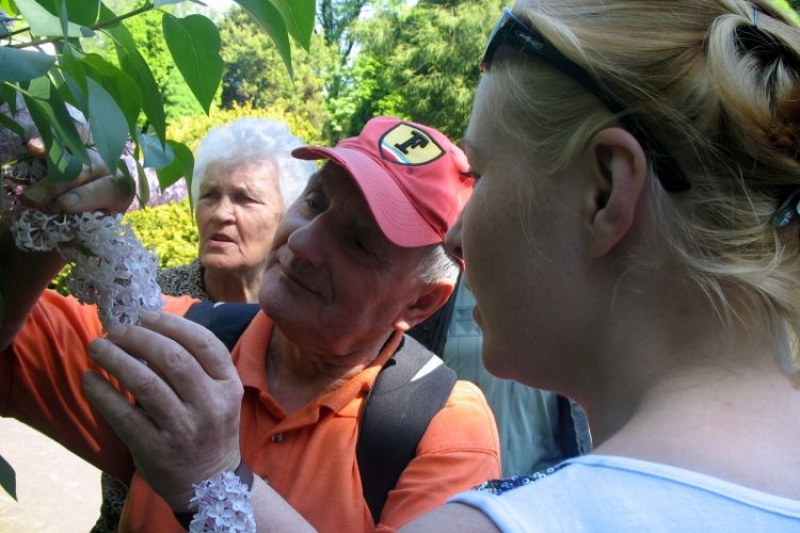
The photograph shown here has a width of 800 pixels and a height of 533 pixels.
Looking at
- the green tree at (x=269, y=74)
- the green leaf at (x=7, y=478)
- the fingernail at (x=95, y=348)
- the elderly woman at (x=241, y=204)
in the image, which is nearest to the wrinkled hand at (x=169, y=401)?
the fingernail at (x=95, y=348)

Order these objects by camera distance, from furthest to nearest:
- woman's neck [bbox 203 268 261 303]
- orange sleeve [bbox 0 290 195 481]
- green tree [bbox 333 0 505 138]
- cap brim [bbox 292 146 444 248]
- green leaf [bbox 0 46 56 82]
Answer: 1. green tree [bbox 333 0 505 138]
2. woman's neck [bbox 203 268 261 303]
3. cap brim [bbox 292 146 444 248]
4. orange sleeve [bbox 0 290 195 481]
5. green leaf [bbox 0 46 56 82]

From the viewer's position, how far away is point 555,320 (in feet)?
3.80

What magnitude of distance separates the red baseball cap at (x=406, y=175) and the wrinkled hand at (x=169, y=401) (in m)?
0.86

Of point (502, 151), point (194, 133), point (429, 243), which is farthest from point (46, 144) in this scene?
point (194, 133)

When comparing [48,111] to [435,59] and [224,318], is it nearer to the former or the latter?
[224,318]

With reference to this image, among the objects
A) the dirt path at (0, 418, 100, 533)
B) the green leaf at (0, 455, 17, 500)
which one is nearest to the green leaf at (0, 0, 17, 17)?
the green leaf at (0, 455, 17, 500)

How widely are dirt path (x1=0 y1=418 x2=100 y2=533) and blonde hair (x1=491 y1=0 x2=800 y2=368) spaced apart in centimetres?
475

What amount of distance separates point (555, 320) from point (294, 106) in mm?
30003

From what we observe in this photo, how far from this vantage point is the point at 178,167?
4.52 feet

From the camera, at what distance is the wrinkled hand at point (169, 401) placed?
4.26 ft

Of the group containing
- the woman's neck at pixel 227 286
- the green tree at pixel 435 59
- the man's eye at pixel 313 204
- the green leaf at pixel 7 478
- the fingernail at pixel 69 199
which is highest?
the fingernail at pixel 69 199

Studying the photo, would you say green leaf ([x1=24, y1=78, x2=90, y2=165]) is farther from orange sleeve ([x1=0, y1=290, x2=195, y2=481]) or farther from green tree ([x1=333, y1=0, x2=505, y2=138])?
green tree ([x1=333, y1=0, x2=505, y2=138])

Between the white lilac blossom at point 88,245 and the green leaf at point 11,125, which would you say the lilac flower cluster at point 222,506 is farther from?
the green leaf at point 11,125

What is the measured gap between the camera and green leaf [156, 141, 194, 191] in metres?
1.35
